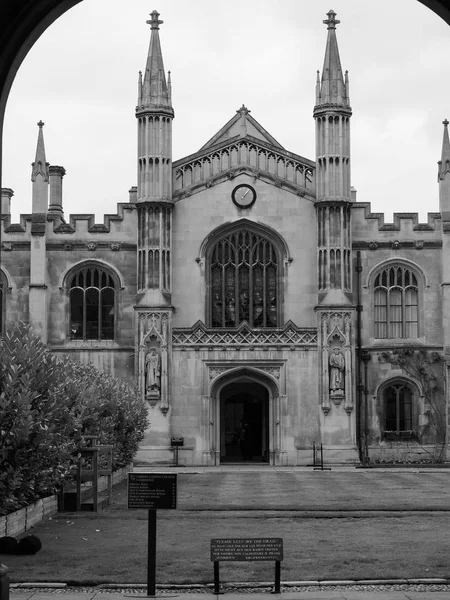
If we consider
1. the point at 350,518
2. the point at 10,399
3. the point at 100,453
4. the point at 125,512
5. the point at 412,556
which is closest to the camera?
the point at 412,556

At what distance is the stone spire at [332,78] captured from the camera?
47969mm

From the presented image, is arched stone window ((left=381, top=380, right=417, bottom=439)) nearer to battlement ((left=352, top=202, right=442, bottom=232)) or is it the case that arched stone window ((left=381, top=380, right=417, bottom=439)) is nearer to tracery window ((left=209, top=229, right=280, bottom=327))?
tracery window ((left=209, top=229, right=280, bottom=327))

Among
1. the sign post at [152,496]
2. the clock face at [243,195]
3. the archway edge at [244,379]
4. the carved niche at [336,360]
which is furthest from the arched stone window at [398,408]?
the sign post at [152,496]

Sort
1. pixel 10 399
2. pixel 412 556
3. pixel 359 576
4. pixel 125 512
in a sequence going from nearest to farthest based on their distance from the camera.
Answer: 1. pixel 359 576
2. pixel 412 556
3. pixel 10 399
4. pixel 125 512

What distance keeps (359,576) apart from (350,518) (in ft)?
24.5

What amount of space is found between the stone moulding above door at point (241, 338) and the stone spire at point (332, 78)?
31.0ft

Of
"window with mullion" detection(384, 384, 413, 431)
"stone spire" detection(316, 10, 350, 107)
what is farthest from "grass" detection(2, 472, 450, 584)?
"stone spire" detection(316, 10, 350, 107)

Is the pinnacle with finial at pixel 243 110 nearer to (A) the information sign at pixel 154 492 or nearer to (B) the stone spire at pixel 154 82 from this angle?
(B) the stone spire at pixel 154 82

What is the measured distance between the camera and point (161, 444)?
4622 cm

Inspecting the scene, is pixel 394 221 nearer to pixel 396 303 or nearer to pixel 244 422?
pixel 396 303

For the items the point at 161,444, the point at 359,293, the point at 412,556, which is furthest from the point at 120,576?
the point at 359,293

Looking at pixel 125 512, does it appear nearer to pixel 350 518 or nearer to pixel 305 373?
pixel 350 518

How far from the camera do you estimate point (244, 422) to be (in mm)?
48906

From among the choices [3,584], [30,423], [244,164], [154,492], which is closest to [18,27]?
[3,584]
